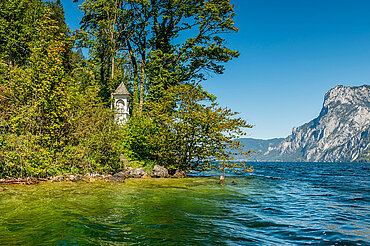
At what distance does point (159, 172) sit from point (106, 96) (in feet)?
42.4

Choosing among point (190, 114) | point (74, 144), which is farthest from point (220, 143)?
point (74, 144)

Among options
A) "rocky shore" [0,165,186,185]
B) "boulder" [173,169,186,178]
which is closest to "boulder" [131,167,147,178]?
"rocky shore" [0,165,186,185]

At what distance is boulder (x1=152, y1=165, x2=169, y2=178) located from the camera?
2106cm

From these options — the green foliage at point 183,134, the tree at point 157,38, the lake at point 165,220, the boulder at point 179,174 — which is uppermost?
the tree at point 157,38

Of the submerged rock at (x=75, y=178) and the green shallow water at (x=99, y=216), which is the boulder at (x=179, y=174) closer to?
the submerged rock at (x=75, y=178)

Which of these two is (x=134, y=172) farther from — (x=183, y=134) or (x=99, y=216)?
(x=99, y=216)

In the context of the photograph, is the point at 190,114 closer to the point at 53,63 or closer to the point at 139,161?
the point at 139,161

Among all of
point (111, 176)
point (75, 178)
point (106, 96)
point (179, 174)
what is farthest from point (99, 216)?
point (106, 96)

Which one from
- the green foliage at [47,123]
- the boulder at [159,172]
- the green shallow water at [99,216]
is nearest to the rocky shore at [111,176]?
the boulder at [159,172]

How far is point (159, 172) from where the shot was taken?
21.2 meters

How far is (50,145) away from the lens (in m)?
16.3

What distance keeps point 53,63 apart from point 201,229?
14.2 m

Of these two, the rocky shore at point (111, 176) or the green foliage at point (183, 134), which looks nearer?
the rocky shore at point (111, 176)

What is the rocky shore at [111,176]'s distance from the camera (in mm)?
13805
